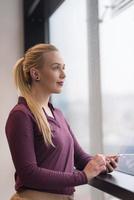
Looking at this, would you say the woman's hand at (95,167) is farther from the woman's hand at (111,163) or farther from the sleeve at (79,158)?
the sleeve at (79,158)

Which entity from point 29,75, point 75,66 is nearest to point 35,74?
point 29,75

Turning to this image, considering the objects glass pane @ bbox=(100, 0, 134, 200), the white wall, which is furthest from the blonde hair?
the white wall

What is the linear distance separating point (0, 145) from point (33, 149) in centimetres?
170

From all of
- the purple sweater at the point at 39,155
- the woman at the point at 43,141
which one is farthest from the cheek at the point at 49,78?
the purple sweater at the point at 39,155

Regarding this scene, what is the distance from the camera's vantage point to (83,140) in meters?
2.39

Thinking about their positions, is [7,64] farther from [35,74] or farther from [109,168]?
[109,168]

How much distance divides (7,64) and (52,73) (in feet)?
5.32

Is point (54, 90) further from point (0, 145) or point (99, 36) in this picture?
point (0, 145)

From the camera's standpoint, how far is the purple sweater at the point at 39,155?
129cm

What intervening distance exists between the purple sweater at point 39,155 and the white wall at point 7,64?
1549 millimetres

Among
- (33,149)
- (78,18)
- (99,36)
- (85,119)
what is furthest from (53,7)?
(33,149)

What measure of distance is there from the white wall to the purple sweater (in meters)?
1.55

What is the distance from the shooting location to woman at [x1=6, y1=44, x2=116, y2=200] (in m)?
1.30

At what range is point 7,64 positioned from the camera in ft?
9.91
